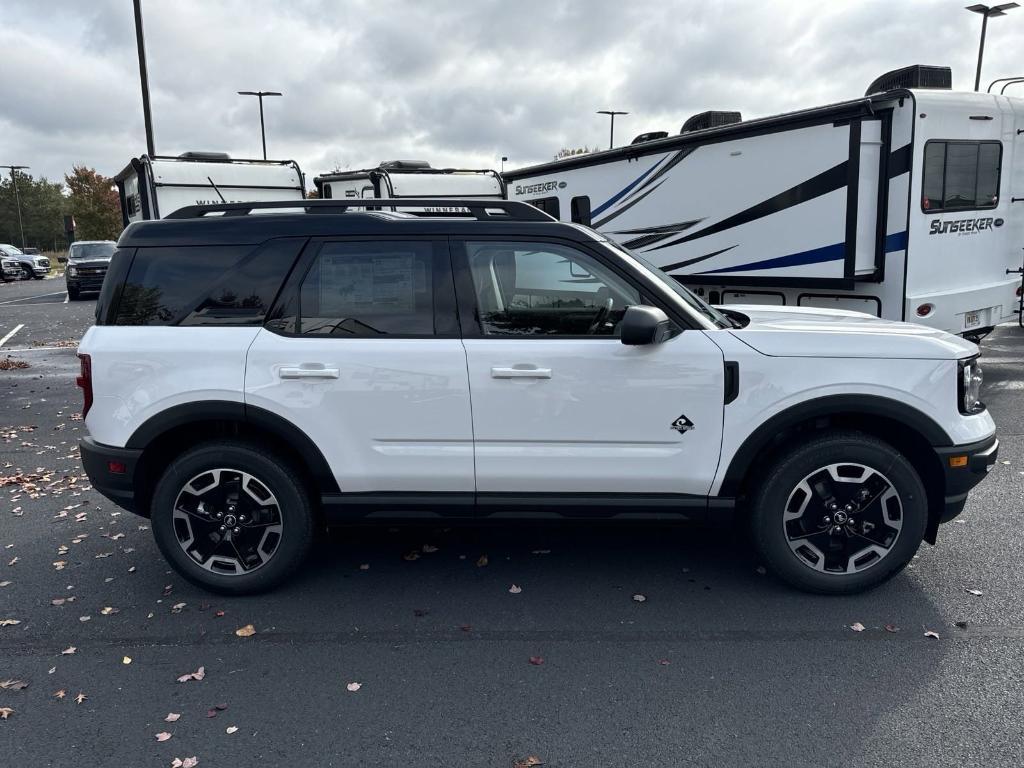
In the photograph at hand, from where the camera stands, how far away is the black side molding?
3562 millimetres

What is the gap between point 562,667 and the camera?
325 centimetres

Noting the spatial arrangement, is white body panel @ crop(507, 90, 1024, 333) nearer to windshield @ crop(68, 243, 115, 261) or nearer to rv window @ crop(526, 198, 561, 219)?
rv window @ crop(526, 198, 561, 219)

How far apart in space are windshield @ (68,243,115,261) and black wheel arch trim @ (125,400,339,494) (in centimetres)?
2446

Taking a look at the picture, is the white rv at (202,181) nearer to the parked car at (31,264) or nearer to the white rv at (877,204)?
the white rv at (877,204)

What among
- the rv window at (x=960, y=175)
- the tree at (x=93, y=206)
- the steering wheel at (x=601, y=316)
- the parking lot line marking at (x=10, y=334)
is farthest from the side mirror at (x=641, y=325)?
the tree at (x=93, y=206)

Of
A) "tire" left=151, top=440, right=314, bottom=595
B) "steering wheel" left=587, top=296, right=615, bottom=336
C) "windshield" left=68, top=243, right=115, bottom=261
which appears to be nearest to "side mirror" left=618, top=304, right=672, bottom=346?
"steering wheel" left=587, top=296, right=615, bottom=336

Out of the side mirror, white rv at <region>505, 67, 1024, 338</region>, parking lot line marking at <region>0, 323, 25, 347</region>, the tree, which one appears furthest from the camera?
the tree

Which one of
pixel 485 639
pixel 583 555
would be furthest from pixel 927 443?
pixel 485 639

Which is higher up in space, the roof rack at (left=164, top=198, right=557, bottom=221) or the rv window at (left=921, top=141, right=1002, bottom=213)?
the rv window at (left=921, top=141, right=1002, bottom=213)

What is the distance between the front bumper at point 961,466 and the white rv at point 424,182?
993cm

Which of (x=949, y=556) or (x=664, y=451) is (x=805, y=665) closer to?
(x=664, y=451)

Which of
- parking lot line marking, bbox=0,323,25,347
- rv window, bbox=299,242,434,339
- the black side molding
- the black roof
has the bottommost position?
parking lot line marking, bbox=0,323,25,347

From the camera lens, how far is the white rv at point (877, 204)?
25.0 ft

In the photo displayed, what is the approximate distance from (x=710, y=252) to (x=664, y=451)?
6.50 metres
